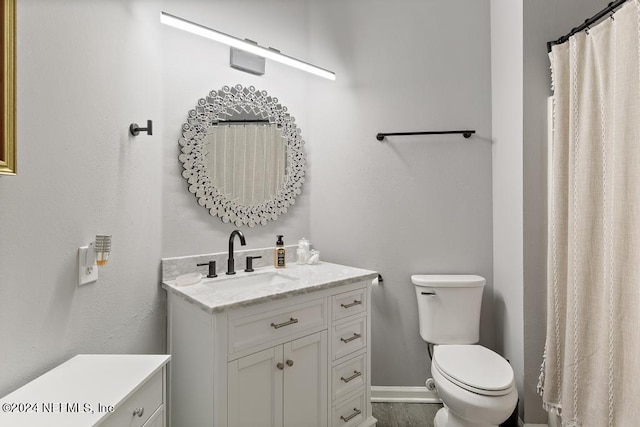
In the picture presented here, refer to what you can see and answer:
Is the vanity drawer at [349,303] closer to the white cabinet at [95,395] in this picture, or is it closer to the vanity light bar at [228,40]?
the white cabinet at [95,395]

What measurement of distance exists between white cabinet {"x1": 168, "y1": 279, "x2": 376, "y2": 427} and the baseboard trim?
1.25ft

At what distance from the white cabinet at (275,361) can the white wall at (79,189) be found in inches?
11.6

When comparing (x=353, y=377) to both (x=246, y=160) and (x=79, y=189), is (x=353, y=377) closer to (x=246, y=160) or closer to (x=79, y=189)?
(x=246, y=160)

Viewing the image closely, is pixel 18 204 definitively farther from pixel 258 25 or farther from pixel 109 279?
pixel 258 25

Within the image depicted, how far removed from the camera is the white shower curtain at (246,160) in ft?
5.88

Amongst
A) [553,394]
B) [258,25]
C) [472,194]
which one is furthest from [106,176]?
[553,394]

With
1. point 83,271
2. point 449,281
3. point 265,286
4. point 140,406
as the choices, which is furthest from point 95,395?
point 449,281

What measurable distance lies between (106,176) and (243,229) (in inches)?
32.1

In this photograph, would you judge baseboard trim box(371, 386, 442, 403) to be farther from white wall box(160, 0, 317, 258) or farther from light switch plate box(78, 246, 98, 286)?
light switch plate box(78, 246, 98, 286)

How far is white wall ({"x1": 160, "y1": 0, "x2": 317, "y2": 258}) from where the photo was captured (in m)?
1.63

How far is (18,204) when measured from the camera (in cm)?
89

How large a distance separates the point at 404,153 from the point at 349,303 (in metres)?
1.07

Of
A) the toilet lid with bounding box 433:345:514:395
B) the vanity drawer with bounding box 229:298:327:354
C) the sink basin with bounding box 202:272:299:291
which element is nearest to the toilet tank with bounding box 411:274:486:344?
the toilet lid with bounding box 433:345:514:395

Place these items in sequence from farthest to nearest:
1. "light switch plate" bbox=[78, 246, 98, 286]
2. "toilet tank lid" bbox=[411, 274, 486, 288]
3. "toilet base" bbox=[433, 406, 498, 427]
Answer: "toilet tank lid" bbox=[411, 274, 486, 288] → "toilet base" bbox=[433, 406, 498, 427] → "light switch plate" bbox=[78, 246, 98, 286]
